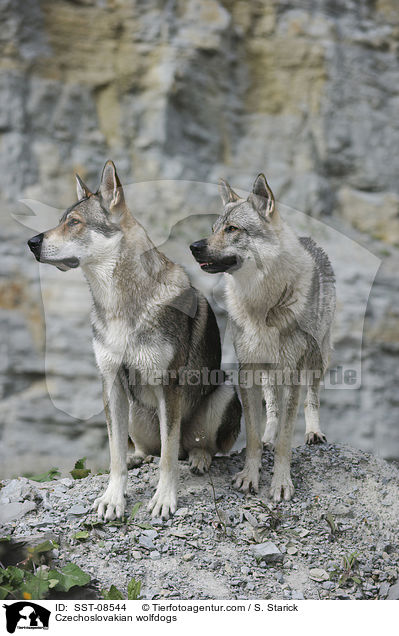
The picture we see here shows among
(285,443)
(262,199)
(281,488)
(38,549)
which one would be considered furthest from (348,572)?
(262,199)

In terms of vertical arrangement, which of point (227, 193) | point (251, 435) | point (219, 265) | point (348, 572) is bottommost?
point (348, 572)

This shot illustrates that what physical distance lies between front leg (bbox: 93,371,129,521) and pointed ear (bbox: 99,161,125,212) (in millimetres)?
1033

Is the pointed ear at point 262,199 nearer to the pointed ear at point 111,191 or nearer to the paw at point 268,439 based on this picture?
the pointed ear at point 111,191

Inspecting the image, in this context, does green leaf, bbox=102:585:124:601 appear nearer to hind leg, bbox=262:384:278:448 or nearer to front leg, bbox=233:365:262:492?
front leg, bbox=233:365:262:492

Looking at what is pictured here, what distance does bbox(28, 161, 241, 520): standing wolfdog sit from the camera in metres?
3.69

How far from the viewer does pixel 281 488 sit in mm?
3998

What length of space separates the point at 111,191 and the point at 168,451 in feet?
5.32

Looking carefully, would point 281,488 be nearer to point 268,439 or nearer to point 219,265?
point 268,439

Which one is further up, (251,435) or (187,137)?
(187,137)

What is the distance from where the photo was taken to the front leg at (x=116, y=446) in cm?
378

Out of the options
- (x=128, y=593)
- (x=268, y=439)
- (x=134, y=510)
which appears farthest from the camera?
(x=268, y=439)

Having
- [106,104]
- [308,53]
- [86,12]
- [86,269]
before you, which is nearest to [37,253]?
[86,269]
